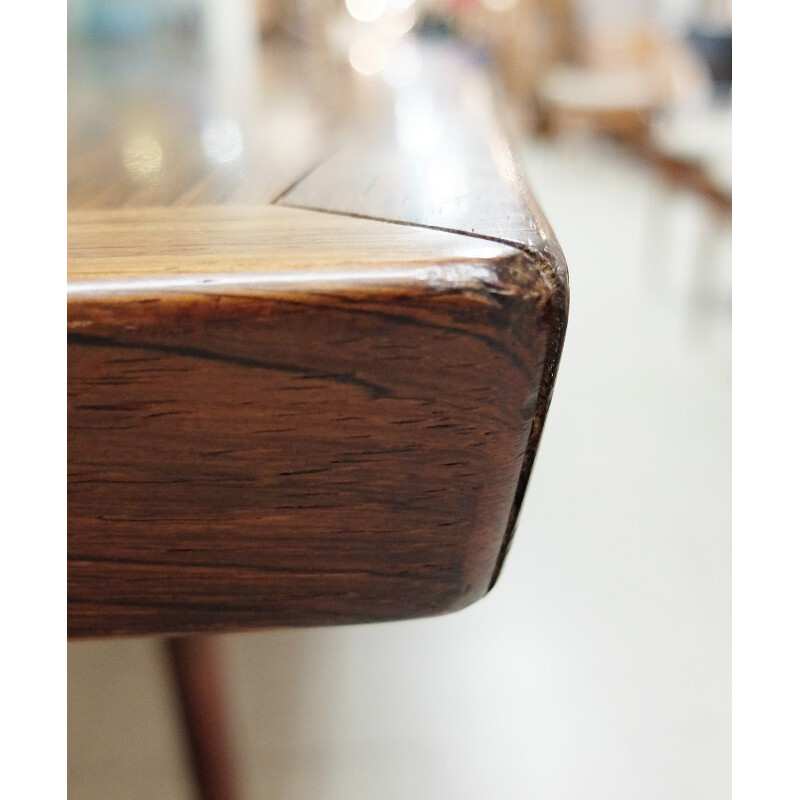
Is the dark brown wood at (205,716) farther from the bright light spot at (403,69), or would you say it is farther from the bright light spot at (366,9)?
the bright light spot at (366,9)

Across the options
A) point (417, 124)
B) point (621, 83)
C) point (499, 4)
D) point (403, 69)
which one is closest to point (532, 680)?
point (417, 124)

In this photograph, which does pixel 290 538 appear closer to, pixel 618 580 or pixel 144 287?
pixel 144 287

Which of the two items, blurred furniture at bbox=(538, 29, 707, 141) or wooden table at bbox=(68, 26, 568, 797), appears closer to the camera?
wooden table at bbox=(68, 26, 568, 797)

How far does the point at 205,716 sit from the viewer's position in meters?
0.50

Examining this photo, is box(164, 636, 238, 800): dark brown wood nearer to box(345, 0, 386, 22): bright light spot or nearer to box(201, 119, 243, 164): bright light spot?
box(201, 119, 243, 164): bright light spot

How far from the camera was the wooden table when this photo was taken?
21cm

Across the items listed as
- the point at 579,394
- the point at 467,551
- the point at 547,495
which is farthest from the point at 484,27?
the point at 467,551

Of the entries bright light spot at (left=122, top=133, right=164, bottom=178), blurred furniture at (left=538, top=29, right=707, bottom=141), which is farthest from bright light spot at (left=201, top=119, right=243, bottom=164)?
blurred furniture at (left=538, top=29, right=707, bottom=141)

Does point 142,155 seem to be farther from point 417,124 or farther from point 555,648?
point 555,648

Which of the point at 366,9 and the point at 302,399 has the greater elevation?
the point at 302,399

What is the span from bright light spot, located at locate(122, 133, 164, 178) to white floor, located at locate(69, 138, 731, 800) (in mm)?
520

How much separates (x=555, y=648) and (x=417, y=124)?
22.2 inches

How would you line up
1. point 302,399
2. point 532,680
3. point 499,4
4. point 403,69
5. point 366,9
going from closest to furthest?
point 302,399
point 532,680
point 403,69
point 499,4
point 366,9
